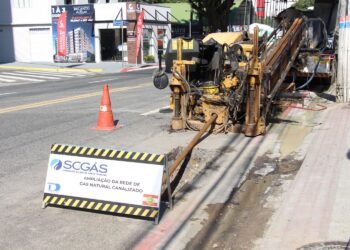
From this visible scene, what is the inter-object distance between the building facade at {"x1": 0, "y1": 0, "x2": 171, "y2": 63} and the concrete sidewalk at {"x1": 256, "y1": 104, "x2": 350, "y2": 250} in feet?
91.9

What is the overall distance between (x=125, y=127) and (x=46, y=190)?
494cm

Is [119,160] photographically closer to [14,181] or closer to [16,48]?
[14,181]

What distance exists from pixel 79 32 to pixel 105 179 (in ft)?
107

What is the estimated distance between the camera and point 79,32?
3662cm

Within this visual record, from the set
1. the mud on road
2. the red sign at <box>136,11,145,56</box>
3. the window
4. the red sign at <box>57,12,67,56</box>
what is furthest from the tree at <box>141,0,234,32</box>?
the mud on road

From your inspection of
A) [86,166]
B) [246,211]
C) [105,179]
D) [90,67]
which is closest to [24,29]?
[90,67]

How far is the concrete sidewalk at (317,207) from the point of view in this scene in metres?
4.64

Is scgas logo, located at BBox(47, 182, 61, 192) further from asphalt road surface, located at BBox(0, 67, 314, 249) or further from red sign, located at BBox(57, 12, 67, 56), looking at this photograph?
red sign, located at BBox(57, 12, 67, 56)

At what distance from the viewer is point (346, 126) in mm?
9664

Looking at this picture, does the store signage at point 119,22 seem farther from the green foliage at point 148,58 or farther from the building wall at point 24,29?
the building wall at point 24,29

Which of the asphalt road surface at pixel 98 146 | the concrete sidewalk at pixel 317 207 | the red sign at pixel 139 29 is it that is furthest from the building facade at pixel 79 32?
the concrete sidewalk at pixel 317 207

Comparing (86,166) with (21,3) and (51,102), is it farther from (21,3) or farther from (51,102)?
(21,3)

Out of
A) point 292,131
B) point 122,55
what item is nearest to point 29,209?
point 292,131

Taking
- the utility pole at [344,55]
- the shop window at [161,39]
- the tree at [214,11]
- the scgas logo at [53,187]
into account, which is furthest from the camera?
the shop window at [161,39]
